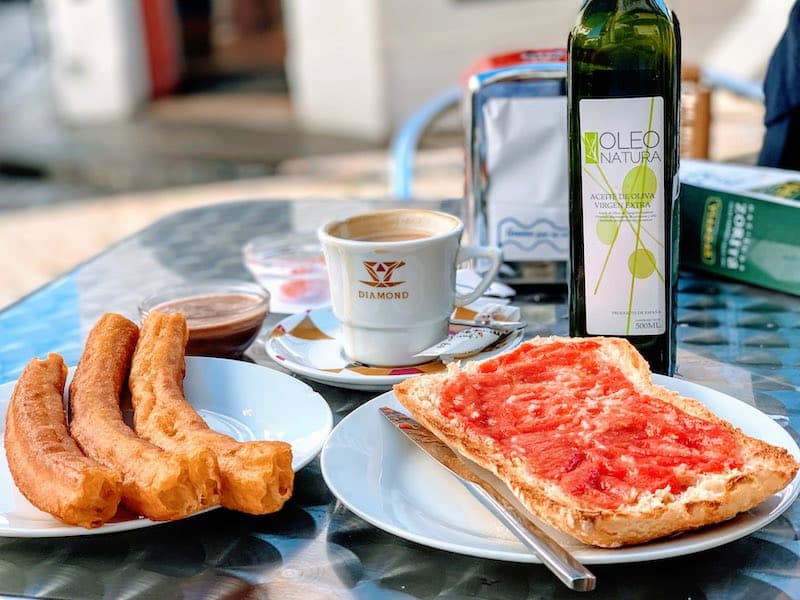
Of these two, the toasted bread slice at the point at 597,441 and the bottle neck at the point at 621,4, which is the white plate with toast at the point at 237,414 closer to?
the toasted bread slice at the point at 597,441

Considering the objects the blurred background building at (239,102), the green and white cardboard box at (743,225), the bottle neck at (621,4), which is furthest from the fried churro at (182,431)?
the blurred background building at (239,102)

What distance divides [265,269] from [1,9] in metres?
12.9

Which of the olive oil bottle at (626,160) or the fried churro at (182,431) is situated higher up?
the olive oil bottle at (626,160)

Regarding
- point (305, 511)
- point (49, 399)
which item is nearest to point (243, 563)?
point (305, 511)

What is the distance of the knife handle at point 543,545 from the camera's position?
27.3 inches

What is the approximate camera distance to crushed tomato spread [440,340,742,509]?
803 millimetres

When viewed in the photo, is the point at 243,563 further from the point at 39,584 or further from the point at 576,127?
the point at 576,127

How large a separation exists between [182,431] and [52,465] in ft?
0.37

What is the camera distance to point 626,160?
1.07 metres

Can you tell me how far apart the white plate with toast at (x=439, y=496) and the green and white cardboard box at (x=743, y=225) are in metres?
0.48

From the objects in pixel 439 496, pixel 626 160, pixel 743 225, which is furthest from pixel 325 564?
pixel 743 225

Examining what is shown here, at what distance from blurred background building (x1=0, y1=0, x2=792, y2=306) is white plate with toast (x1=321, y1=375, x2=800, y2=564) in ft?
13.4

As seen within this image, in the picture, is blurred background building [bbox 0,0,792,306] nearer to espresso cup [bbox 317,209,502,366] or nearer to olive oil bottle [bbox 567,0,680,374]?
espresso cup [bbox 317,209,502,366]

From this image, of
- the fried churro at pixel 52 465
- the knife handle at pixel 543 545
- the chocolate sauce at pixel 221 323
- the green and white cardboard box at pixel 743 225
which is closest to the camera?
the knife handle at pixel 543 545
